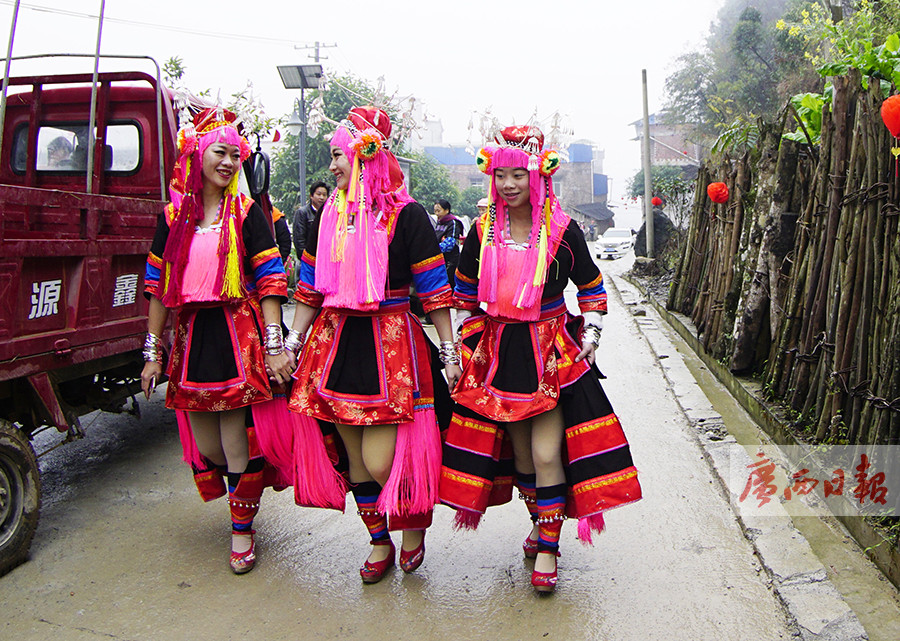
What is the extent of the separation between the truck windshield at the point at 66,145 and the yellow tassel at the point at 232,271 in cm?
248

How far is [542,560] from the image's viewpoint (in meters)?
3.14

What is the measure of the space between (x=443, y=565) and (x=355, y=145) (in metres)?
1.87

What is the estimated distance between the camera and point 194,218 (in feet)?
11.0

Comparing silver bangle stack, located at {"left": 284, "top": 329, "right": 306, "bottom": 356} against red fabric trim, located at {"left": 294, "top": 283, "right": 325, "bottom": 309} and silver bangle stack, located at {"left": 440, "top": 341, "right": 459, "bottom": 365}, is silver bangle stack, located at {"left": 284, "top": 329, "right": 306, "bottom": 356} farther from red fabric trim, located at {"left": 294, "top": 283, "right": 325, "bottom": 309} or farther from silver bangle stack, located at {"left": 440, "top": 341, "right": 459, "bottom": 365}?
silver bangle stack, located at {"left": 440, "top": 341, "right": 459, "bottom": 365}

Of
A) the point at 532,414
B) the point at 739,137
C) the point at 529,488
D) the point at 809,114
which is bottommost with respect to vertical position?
the point at 529,488

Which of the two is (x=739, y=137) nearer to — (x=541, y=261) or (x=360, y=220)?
(x=541, y=261)

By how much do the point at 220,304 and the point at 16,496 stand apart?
4.21ft

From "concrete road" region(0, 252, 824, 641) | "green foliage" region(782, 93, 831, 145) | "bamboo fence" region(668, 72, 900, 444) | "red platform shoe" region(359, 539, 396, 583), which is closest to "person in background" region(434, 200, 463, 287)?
"bamboo fence" region(668, 72, 900, 444)

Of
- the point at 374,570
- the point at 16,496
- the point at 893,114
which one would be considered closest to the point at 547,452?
the point at 374,570

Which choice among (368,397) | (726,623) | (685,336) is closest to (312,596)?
(368,397)

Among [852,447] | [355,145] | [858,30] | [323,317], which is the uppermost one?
[858,30]

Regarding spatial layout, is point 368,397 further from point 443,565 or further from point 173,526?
point 173,526

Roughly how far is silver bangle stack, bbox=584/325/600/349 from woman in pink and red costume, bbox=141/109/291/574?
1.27 metres

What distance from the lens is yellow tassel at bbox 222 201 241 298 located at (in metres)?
3.30
